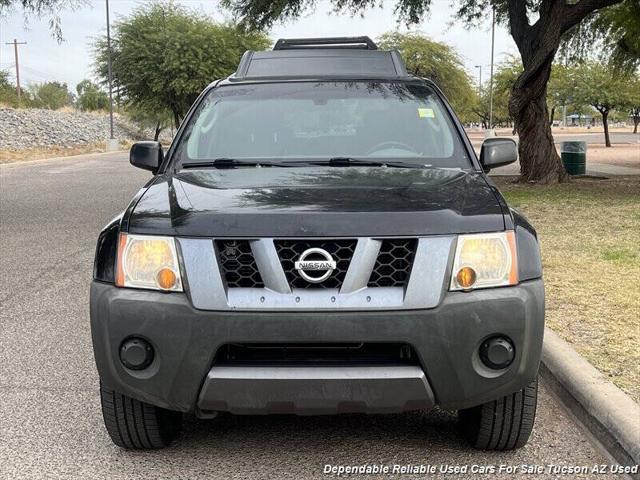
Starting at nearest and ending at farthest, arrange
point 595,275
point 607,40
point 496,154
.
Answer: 1. point 496,154
2. point 595,275
3. point 607,40

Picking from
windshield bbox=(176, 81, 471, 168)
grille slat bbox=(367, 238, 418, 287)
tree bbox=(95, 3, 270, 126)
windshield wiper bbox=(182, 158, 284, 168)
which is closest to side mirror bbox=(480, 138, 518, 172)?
windshield bbox=(176, 81, 471, 168)

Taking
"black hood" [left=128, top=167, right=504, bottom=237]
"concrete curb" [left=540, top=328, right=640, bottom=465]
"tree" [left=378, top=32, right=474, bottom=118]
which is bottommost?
"concrete curb" [left=540, top=328, right=640, bottom=465]

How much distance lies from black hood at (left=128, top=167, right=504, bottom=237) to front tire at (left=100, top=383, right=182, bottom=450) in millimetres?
782

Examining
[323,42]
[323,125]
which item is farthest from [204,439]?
[323,42]

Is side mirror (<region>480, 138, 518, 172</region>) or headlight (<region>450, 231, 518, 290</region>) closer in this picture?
headlight (<region>450, 231, 518, 290</region>)

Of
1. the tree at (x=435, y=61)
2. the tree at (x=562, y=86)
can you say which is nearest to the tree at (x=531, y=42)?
the tree at (x=562, y=86)

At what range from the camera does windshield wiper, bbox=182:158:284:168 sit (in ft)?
13.9

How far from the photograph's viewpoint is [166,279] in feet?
10.4

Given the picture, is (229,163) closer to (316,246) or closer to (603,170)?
(316,246)

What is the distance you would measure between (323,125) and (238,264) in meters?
1.69

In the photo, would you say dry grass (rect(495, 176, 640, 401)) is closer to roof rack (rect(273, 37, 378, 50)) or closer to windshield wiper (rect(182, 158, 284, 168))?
windshield wiper (rect(182, 158, 284, 168))

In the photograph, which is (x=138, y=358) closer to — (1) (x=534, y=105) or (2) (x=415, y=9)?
(1) (x=534, y=105)

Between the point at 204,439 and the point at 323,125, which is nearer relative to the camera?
the point at 204,439

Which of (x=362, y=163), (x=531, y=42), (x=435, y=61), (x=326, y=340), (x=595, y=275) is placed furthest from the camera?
(x=435, y=61)
